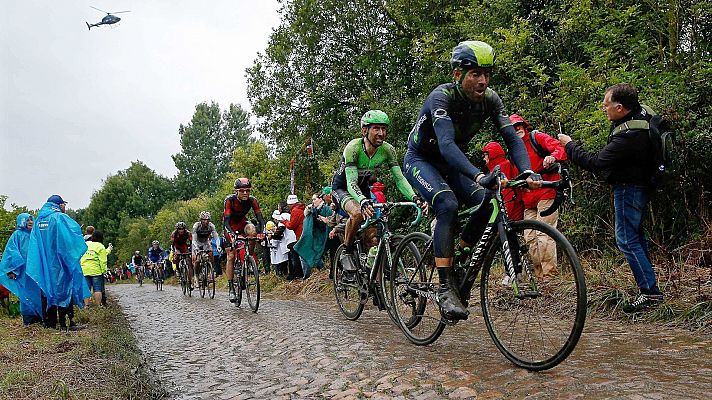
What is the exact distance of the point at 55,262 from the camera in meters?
9.29

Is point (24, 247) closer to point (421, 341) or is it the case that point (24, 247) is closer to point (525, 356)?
point (421, 341)

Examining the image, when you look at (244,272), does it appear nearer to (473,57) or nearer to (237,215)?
(237,215)

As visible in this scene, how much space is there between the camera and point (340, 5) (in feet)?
88.6

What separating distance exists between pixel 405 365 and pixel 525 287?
1.13m

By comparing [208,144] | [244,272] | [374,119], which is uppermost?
[208,144]

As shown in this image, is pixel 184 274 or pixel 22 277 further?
pixel 184 274

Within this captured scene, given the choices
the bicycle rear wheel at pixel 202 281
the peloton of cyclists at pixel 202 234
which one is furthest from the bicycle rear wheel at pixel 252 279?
the peloton of cyclists at pixel 202 234

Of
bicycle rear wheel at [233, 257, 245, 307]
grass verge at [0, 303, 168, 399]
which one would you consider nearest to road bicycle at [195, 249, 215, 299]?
bicycle rear wheel at [233, 257, 245, 307]

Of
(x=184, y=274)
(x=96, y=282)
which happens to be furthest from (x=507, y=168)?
(x=184, y=274)

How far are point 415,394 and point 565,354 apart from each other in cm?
100

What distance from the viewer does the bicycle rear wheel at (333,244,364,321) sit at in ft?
25.4

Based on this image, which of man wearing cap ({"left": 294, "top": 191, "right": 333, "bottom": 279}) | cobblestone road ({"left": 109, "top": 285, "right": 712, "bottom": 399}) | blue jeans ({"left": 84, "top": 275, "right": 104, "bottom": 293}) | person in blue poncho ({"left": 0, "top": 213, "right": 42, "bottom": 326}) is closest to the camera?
cobblestone road ({"left": 109, "top": 285, "right": 712, "bottom": 399})

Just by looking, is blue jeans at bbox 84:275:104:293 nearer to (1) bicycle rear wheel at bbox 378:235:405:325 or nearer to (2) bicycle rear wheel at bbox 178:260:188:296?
(2) bicycle rear wheel at bbox 178:260:188:296

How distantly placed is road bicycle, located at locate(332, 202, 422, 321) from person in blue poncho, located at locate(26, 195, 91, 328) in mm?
4186
